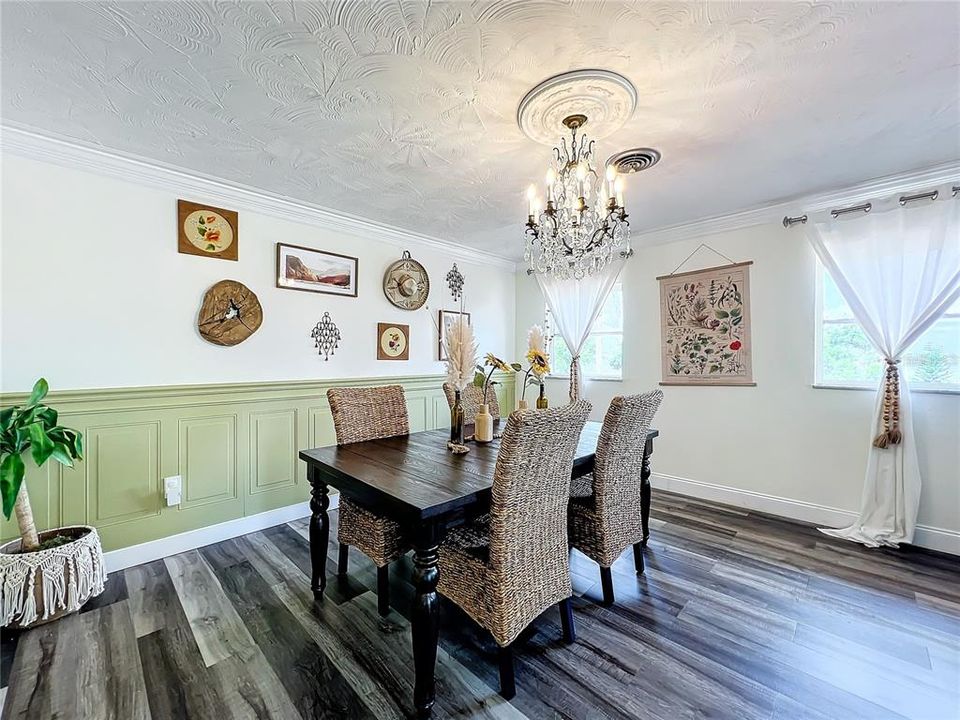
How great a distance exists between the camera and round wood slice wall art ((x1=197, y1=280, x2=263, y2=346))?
8.73ft

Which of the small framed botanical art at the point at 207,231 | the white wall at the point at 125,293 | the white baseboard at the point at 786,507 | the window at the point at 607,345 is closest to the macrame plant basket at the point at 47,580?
the white wall at the point at 125,293

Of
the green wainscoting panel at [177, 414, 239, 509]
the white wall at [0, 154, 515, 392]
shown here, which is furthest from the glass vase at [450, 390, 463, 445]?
the green wainscoting panel at [177, 414, 239, 509]

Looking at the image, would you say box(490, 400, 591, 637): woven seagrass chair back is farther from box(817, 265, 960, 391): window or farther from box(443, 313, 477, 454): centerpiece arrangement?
box(817, 265, 960, 391): window

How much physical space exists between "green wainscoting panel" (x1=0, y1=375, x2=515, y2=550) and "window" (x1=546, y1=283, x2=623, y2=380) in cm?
251

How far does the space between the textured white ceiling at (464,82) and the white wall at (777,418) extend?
0.78m

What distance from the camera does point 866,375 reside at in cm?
278

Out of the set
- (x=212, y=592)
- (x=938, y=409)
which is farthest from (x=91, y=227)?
(x=938, y=409)

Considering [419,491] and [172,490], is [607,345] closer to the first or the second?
[419,491]

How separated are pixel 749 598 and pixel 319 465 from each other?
228 cm

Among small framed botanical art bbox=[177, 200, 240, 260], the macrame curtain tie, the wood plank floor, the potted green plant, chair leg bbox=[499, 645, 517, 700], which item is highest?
small framed botanical art bbox=[177, 200, 240, 260]

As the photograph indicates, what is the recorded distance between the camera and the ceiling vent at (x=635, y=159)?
2.23 metres

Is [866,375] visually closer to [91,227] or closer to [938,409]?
[938,409]

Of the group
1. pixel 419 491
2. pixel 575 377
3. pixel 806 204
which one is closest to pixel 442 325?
pixel 575 377

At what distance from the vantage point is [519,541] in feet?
4.83
